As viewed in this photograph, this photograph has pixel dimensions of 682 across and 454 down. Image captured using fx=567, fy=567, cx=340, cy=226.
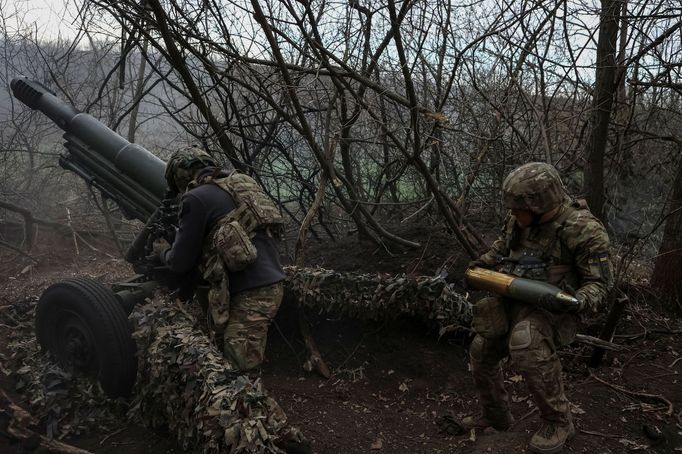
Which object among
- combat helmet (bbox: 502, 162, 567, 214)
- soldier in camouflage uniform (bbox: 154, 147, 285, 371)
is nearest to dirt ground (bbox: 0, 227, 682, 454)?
soldier in camouflage uniform (bbox: 154, 147, 285, 371)

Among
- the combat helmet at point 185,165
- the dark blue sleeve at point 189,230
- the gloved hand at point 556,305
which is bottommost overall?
the gloved hand at point 556,305

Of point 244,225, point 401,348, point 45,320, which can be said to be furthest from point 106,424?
point 401,348

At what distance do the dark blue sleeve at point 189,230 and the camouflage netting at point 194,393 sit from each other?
1.28 ft

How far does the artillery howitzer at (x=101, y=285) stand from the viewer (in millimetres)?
3922

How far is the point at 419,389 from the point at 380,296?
77cm

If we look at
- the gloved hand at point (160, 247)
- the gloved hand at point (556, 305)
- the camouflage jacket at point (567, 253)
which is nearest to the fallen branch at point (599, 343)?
the camouflage jacket at point (567, 253)

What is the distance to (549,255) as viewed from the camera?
3.12 meters

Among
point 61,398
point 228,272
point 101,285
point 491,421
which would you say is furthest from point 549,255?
point 61,398

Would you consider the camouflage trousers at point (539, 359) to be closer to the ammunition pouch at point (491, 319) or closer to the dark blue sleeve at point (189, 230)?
the ammunition pouch at point (491, 319)

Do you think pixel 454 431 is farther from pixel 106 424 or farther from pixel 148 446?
pixel 106 424

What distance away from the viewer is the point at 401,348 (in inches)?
182

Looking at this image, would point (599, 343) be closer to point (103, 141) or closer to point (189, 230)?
point (189, 230)

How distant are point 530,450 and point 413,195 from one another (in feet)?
18.4

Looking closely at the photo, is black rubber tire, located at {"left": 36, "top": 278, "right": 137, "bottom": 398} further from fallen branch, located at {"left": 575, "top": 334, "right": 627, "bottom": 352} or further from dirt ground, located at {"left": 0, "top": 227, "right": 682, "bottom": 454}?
fallen branch, located at {"left": 575, "top": 334, "right": 627, "bottom": 352}
